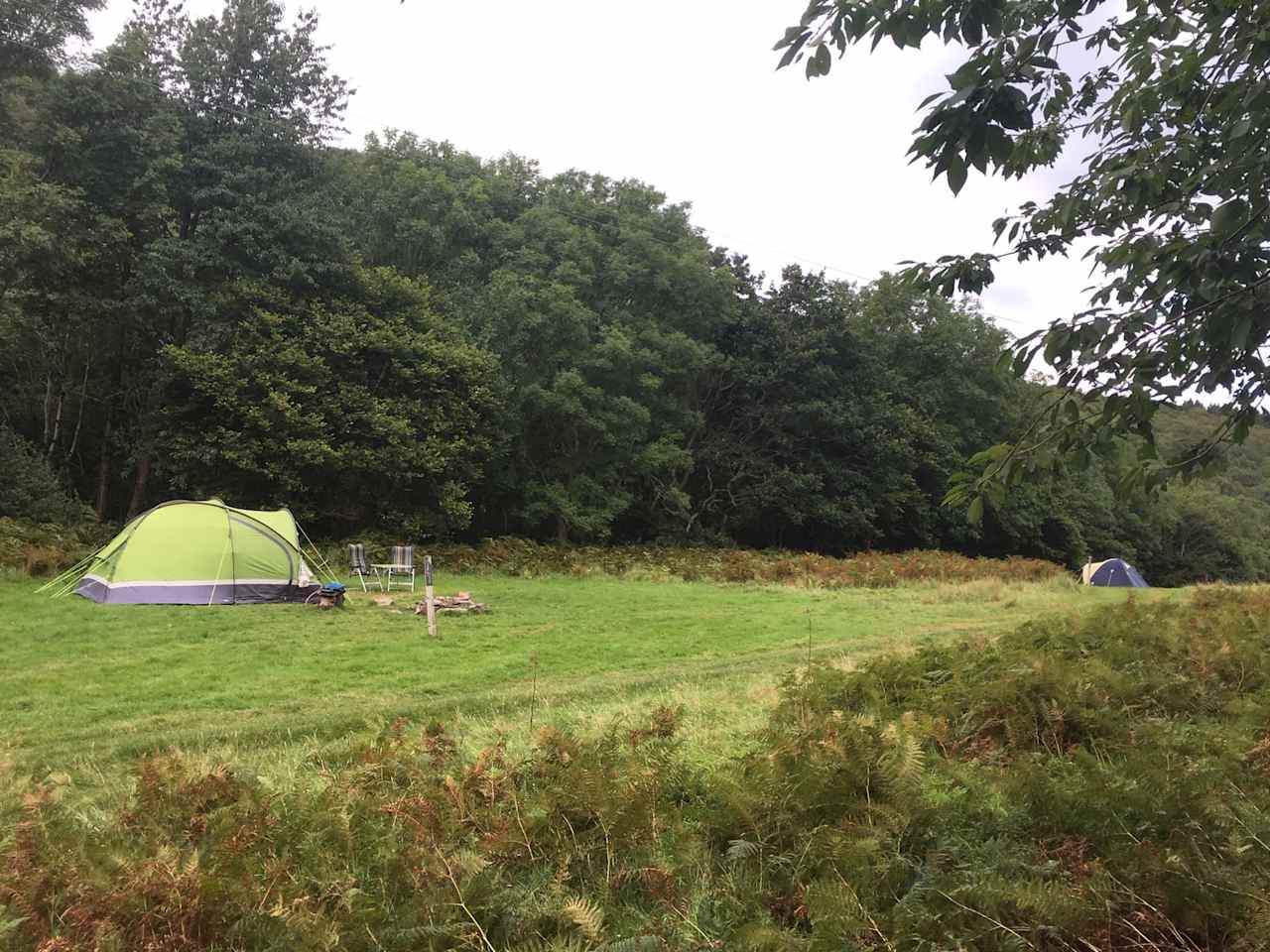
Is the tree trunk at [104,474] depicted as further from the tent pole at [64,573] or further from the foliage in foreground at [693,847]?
the foliage in foreground at [693,847]

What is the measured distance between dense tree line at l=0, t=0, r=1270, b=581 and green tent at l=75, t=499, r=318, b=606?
7030 mm

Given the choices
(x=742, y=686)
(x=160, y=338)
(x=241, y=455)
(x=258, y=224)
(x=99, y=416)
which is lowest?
(x=742, y=686)

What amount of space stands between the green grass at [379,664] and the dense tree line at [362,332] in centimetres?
805

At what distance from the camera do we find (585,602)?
14.8 m

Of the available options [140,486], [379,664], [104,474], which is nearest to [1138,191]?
[379,664]

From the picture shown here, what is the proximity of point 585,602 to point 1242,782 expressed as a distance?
11924 millimetres

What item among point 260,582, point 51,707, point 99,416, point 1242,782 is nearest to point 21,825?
point 51,707

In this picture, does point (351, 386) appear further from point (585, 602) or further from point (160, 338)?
point (585, 602)

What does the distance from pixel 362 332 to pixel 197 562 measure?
35.9ft

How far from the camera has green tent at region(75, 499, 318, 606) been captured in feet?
42.0

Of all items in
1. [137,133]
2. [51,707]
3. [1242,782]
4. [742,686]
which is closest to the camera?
[1242,782]

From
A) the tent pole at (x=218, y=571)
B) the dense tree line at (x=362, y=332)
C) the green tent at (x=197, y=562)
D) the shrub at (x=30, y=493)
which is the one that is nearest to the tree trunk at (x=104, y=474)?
the dense tree line at (x=362, y=332)

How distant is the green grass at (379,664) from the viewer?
6.05 meters

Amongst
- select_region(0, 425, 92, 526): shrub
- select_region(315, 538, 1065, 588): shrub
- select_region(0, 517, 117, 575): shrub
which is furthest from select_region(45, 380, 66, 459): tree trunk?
select_region(315, 538, 1065, 588): shrub
